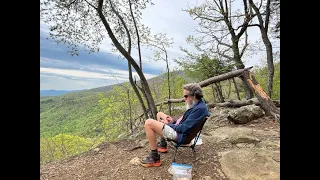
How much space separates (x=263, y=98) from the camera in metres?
4.88

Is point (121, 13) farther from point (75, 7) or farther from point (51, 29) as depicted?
point (51, 29)

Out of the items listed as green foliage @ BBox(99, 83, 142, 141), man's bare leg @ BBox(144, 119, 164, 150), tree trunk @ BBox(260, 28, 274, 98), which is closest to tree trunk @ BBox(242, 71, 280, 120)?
tree trunk @ BBox(260, 28, 274, 98)

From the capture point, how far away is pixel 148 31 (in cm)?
578

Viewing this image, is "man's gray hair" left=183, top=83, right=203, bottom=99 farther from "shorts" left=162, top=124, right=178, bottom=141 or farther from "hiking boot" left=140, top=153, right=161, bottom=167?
"hiking boot" left=140, top=153, right=161, bottom=167

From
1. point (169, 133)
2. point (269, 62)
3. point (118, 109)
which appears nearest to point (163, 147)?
point (169, 133)

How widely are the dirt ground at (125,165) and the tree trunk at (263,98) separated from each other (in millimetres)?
1464

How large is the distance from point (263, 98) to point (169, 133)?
3096mm

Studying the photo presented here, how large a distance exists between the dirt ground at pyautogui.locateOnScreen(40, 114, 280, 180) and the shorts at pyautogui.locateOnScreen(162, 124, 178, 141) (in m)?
0.44

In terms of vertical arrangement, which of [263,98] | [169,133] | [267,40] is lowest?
[169,133]

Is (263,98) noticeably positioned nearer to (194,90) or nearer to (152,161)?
(194,90)

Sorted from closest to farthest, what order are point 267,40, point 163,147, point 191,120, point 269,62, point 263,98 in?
point 191,120, point 163,147, point 263,98, point 269,62, point 267,40

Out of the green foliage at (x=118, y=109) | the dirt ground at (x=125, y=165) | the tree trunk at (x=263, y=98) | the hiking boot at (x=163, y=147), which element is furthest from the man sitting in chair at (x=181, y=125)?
the green foliage at (x=118, y=109)

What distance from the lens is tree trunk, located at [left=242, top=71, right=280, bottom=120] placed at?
4744 millimetres
